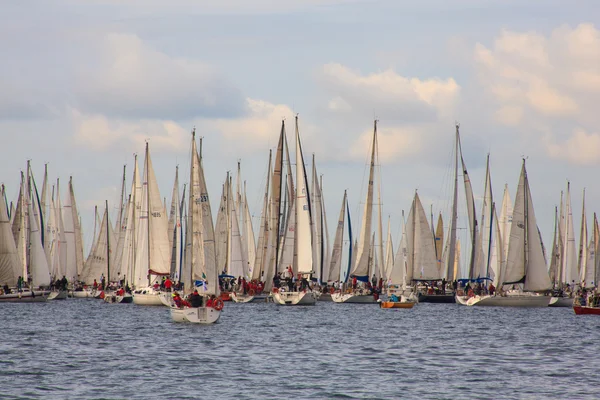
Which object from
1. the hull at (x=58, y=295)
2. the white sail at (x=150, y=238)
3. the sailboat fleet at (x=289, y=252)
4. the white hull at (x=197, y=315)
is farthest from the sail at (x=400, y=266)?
the white hull at (x=197, y=315)

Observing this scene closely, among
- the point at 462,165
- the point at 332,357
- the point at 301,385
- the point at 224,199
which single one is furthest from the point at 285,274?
the point at 301,385

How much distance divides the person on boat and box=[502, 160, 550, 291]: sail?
35594 millimetres

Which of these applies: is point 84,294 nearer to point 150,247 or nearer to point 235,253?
point 235,253

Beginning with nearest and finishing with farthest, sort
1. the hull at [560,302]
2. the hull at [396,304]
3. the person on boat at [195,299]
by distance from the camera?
the person on boat at [195,299]
the hull at [396,304]
the hull at [560,302]

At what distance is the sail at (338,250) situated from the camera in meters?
101

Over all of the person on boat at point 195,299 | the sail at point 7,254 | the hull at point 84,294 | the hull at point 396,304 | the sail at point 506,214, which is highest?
the sail at point 506,214

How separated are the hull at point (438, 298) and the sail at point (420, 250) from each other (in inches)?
78.9

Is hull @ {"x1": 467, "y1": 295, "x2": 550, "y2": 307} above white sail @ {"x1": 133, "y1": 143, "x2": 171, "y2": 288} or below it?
below

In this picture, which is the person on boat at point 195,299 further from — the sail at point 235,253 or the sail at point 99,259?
the sail at point 99,259

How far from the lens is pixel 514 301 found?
84.2 m

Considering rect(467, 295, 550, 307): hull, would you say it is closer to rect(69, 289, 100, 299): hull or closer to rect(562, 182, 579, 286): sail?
rect(562, 182, 579, 286): sail

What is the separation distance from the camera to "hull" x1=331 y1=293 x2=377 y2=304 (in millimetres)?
92375

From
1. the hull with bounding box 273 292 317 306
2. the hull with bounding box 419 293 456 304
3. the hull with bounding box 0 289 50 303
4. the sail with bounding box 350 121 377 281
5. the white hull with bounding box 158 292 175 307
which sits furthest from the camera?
the hull with bounding box 419 293 456 304

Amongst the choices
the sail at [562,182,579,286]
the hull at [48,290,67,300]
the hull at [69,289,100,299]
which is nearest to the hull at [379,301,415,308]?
the sail at [562,182,579,286]
